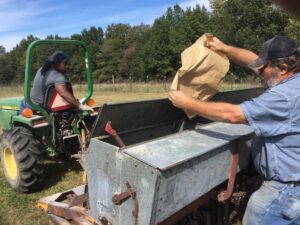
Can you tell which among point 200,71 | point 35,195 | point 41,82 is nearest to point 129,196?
point 200,71

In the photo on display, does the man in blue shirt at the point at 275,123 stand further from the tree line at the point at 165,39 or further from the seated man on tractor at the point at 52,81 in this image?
the tree line at the point at 165,39

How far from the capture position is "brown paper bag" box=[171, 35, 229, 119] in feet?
10.3

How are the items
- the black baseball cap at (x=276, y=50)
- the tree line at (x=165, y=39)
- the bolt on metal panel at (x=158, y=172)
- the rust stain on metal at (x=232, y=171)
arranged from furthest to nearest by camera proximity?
the tree line at (x=165, y=39)
the rust stain on metal at (x=232, y=171)
the black baseball cap at (x=276, y=50)
the bolt on metal panel at (x=158, y=172)

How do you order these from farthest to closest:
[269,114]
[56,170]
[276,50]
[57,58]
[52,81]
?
[56,170] → [57,58] → [52,81] → [276,50] → [269,114]

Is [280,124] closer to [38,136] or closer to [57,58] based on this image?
[57,58]

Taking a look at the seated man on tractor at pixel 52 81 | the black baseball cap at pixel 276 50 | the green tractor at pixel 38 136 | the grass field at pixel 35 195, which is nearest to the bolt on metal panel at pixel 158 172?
the black baseball cap at pixel 276 50

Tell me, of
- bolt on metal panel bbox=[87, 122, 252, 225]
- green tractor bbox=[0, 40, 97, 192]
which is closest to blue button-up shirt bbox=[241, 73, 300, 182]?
bolt on metal panel bbox=[87, 122, 252, 225]

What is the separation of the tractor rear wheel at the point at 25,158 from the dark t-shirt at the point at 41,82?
523mm

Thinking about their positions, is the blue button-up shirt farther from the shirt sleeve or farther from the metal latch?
the metal latch

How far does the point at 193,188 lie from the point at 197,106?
565 millimetres

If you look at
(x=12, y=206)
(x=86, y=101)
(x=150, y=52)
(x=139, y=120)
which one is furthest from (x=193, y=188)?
(x=150, y=52)

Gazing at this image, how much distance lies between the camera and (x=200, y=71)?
3176mm

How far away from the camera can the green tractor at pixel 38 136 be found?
4789mm

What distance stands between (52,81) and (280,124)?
11.6 feet
